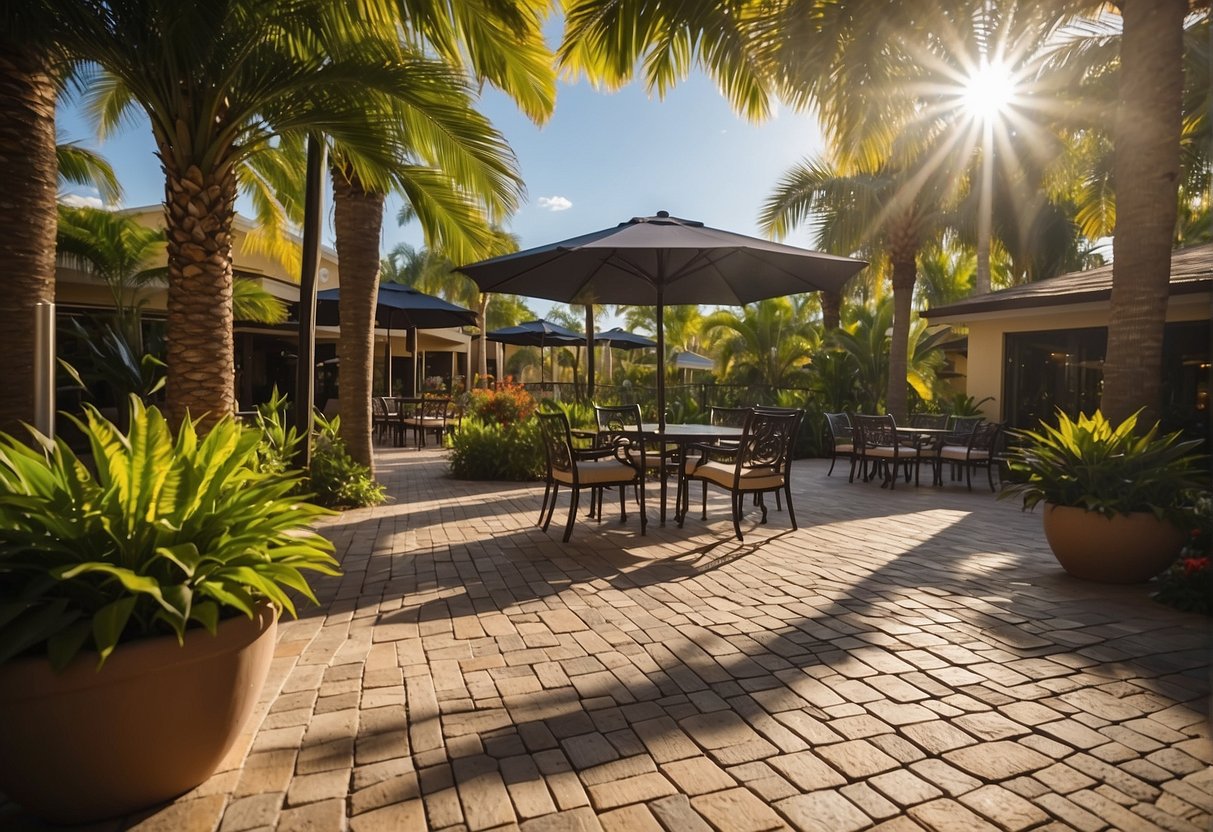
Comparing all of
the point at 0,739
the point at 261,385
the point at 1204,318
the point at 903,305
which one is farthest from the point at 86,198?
the point at 1204,318

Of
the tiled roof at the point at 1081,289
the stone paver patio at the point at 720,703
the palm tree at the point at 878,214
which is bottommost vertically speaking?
the stone paver patio at the point at 720,703

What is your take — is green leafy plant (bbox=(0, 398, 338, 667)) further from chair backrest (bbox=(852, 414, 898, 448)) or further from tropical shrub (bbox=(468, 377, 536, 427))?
chair backrest (bbox=(852, 414, 898, 448))

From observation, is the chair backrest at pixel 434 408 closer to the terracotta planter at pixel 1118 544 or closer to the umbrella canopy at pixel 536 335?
the umbrella canopy at pixel 536 335

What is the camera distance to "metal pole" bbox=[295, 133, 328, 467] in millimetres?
6492

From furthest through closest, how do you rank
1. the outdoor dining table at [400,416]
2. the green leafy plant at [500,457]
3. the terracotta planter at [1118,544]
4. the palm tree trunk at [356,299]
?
the outdoor dining table at [400,416], the green leafy plant at [500,457], the palm tree trunk at [356,299], the terracotta planter at [1118,544]

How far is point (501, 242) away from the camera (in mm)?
7492

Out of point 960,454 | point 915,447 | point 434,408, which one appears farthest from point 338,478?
point 960,454

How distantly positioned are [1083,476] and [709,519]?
10.5 ft

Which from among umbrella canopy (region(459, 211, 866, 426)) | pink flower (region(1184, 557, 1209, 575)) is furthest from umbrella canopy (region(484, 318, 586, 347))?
pink flower (region(1184, 557, 1209, 575))

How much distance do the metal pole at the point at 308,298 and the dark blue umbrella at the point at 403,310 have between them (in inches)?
215

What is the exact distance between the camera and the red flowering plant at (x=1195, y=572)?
12.6 feet

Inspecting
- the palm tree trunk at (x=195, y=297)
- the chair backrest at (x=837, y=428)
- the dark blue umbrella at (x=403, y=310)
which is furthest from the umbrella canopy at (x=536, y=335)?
the palm tree trunk at (x=195, y=297)

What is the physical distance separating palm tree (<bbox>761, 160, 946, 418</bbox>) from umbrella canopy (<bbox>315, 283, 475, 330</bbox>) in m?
7.73

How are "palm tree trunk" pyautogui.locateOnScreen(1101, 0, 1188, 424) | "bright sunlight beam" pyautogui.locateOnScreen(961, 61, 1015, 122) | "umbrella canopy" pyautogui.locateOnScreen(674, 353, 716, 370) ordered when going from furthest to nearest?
"umbrella canopy" pyautogui.locateOnScreen(674, 353, 716, 370) → "bright sunlight beam" pyautogui.locateOnScreen(961, 61, 1015, 122) → "palm tree trunk" pyautogui.locateOnScreen(1101, 0, 1188, 424)
